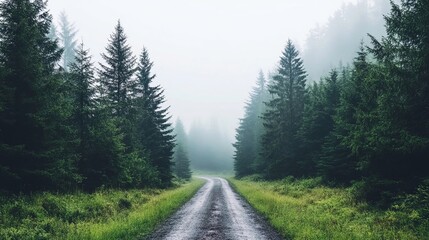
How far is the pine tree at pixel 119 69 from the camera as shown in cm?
3244

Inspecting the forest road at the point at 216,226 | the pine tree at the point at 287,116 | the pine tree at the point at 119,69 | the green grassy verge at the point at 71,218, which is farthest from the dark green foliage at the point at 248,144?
the green grassy verge at the point at 71,218

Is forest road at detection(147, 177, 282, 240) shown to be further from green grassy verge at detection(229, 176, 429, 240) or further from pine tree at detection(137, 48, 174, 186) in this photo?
pine tree at detection(137, 48, 174, 186)

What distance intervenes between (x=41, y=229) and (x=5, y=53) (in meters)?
8.92

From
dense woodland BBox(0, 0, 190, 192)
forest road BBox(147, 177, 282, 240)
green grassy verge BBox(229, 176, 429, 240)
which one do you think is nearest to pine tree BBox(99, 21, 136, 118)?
dense woodland BBox(0, 0, 190, 192)

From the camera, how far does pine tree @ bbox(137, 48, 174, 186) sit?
1512 inches

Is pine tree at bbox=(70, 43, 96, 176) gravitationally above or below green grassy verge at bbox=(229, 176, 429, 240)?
above

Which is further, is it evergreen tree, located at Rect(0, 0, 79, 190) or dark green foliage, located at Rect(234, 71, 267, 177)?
dark green foliage, located at Rect(234, 71, 267, 177)

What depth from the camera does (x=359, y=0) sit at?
138m

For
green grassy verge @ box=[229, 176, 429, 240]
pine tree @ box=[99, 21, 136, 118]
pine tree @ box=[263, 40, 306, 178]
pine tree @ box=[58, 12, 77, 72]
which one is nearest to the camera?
green grassy verge @ box=[229, 176, 429, 240]

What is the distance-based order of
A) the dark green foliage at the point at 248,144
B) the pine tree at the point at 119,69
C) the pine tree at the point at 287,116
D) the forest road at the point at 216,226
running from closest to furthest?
the forest road at the point at 216,226 → the pine tree at the point at 119,69 → the pine tree at the point at 287,116 → the dark green foliage at the point at 248,144

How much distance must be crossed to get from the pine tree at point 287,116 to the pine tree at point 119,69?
17.0 m

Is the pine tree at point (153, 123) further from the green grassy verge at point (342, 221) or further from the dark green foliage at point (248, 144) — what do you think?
the dark green foliage at point (248, 144)

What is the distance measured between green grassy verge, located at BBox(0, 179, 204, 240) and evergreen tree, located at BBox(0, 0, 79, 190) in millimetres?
1165

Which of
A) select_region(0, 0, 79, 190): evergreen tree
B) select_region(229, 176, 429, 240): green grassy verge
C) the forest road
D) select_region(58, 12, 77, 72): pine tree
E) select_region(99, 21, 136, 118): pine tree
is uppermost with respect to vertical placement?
select_region(58, 12, 77, 72): pine tree
